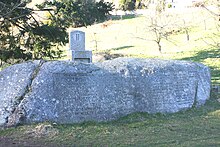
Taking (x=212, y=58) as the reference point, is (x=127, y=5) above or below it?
above

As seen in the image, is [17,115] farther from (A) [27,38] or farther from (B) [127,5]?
(B) [127,5]

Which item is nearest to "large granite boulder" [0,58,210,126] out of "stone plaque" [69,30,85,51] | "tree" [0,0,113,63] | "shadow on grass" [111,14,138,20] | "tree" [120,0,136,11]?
"tree" [0,0,113,63]

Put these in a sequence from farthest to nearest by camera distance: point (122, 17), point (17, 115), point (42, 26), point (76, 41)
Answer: point (122, 17)
point (76, 41)
point (42, 26)
point (17, 115)

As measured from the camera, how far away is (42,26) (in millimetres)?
15508

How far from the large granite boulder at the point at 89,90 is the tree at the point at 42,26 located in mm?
4149

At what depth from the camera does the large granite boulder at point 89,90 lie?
1038 cm

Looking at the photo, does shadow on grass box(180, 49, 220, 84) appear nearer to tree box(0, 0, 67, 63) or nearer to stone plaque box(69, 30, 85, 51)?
stone plaque box(69, 30, 85, 51)

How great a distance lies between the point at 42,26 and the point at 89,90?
5615 mm

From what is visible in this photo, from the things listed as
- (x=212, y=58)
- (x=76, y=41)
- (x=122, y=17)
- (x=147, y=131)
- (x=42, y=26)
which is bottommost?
(x=147, y=131)

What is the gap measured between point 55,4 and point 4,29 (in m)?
2.49

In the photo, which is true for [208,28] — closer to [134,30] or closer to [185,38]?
[185,38]

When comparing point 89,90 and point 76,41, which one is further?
point 76,41

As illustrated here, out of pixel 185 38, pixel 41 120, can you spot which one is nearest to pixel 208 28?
Answer: pixel 185 38

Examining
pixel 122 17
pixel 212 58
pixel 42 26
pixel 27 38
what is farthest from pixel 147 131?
pixel 122 17
